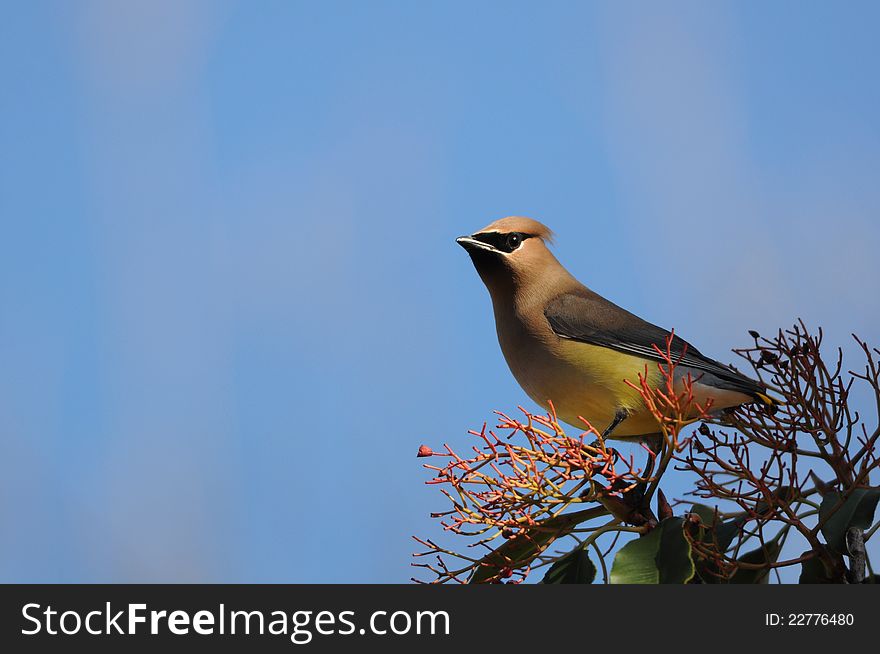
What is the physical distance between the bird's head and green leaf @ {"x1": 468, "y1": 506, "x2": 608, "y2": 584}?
1.39m

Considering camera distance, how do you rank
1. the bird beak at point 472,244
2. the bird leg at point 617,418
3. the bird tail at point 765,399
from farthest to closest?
the bird beak at point 472,244 < the bird leg at point 617,418 < the bird tail at point 765,399

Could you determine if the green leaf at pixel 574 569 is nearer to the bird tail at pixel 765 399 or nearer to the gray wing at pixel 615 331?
the bird tail at pixel 765 399

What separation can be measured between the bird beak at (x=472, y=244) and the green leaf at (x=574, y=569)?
1382mm

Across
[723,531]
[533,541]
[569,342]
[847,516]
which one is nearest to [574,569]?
[533,541]

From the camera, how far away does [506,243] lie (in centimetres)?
400

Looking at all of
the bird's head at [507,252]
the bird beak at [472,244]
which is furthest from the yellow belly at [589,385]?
the bird beak at [472,244]

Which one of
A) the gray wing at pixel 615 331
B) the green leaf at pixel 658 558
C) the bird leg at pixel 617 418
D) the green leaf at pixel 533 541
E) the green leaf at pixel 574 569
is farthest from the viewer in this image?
the gray wing at pixel 615 331

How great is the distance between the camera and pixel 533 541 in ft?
9.05

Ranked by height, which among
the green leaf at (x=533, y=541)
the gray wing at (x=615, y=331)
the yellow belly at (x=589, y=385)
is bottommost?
the green leaf at (x=533, y=541)

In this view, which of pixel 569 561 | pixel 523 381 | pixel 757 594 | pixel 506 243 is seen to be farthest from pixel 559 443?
pixel 506 243

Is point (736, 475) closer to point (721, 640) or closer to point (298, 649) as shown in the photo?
point (721, 640)

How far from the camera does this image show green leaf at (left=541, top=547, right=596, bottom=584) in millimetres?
2914

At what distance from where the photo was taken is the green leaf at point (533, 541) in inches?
109

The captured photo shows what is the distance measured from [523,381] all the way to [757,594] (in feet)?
4.86
